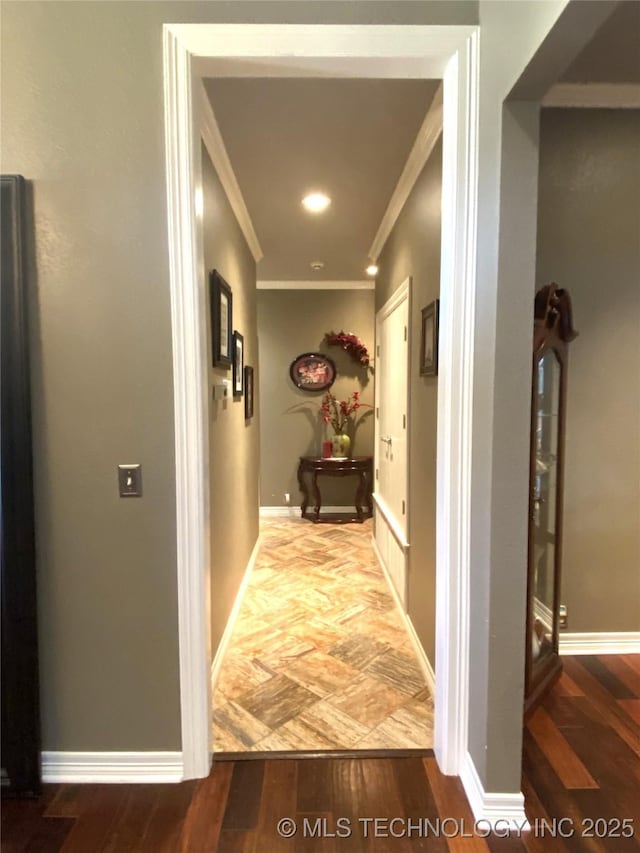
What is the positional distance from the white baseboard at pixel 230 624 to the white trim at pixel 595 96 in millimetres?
2929

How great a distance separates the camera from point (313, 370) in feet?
16.1

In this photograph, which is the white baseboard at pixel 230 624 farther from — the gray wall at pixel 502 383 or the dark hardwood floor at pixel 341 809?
the gray wall at pixel 502 383

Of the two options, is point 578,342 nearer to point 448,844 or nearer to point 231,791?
point 448,844

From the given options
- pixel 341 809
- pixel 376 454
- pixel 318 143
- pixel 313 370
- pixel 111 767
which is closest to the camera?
pixel 341 809

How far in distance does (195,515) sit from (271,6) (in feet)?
5.31

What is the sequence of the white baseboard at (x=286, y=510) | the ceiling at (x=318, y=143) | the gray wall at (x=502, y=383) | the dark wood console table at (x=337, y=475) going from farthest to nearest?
the white baseboard at (x=286, y=510), the dark wood console table at (x=337, y=475), the ceiling at (x=318, y=143), the gray wall at (x=502, y=383)

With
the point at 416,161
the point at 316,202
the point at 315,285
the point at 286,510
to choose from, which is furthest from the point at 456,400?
the point at 286,510

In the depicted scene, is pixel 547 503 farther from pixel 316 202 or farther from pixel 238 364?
pixel 316 202

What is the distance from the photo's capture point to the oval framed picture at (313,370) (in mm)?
4898

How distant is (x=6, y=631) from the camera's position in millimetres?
1477

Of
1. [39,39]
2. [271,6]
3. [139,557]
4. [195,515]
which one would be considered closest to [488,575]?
[195,515]

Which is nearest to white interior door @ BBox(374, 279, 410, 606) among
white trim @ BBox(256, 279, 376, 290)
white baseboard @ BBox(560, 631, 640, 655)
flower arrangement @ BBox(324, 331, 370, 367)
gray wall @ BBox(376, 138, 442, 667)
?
gray wall @ BBox(376, 138, 442, 667)

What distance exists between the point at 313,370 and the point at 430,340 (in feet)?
9.67

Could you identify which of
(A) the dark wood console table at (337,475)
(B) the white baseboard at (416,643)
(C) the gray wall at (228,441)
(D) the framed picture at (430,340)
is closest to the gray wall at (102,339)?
(C) the gray wall at (228,441)
